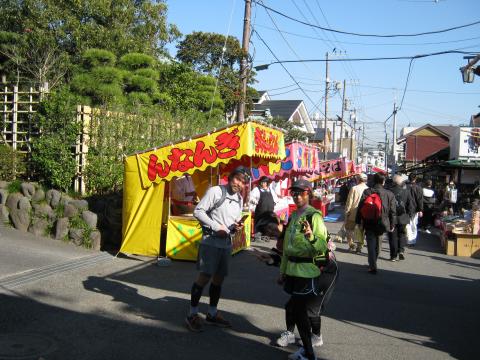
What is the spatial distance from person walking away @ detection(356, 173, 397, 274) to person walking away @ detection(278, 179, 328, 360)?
455 cm

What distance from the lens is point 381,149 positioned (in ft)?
390

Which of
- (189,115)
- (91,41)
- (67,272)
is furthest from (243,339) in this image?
(91,41)

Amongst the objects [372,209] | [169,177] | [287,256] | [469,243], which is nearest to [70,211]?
[169,177]

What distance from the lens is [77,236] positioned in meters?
9.73

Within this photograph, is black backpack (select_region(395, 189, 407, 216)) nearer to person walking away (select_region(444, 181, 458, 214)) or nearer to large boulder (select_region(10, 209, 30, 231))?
large boulder (select_region(10, 209, 30, 231))

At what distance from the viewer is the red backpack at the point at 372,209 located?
894 centimetres

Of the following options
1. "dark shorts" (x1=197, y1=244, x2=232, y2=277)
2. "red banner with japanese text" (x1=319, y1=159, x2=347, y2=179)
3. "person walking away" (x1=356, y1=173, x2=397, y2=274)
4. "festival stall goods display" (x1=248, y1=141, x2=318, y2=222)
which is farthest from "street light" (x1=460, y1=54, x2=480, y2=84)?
"dark shorts" (x1=197, y1=244, x2=232, y2=277)

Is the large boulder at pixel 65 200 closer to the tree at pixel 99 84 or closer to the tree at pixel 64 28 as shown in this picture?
the tree at pixel 99 84

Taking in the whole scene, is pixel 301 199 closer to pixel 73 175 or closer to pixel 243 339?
pixel 243 339

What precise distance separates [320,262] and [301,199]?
1.96 ft

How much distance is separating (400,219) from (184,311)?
5.81 meters

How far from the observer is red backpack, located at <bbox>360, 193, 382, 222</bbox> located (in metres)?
8.94

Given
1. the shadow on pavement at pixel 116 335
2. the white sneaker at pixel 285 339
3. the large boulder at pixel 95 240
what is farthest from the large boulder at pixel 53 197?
the white sneaker at pixel 285 339

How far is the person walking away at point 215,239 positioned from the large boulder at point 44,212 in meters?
5.47
